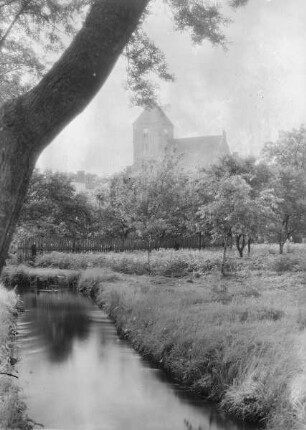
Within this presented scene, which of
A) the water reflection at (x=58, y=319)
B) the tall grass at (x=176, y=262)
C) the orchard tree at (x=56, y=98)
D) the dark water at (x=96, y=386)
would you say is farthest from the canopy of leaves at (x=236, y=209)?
the orchard tree at (x=56, y=98)

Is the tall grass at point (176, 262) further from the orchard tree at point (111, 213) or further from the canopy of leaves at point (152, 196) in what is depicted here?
the orchard tree at point (111, 213)

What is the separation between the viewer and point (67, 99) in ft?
10.8

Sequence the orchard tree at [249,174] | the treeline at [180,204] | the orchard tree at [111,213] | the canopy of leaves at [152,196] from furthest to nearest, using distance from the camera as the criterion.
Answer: the orchard tree at [111,213] < the canopy of leaves at [152,196] < the orchard tree at [249,174] < the treeline at [180,204]

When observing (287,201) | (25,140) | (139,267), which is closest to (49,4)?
(25,140)

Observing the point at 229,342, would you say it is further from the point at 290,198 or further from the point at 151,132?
the point at 151,132

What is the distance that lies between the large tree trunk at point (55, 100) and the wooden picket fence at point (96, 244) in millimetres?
31102

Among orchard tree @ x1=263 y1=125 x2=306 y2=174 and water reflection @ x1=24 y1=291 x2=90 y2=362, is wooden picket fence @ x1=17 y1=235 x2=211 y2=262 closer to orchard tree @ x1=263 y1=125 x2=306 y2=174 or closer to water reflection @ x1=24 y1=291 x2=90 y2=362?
water reflection @ x1=24 y1=291 x2=90 y2=362

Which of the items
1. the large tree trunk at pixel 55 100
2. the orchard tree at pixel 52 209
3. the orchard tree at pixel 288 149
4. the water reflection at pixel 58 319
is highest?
the orchard tree at pixel 288 149

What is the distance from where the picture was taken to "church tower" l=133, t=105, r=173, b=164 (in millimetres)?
93625

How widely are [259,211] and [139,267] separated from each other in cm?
810

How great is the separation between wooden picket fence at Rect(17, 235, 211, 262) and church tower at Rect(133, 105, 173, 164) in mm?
55725

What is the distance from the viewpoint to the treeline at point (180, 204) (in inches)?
867

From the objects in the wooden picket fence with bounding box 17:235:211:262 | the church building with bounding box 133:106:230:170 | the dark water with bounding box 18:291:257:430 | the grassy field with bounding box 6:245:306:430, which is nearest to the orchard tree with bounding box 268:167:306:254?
the wooden picket fence with bounding box 17:235:211:262

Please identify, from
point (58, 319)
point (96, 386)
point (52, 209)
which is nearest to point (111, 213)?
point (52, 209)
